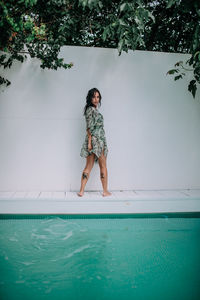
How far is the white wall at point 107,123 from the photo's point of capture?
4172mm

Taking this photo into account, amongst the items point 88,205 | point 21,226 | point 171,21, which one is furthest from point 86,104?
point 171,21

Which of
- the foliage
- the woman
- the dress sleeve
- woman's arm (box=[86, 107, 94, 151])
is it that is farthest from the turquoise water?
the foliage

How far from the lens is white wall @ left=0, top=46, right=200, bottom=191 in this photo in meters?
4.17

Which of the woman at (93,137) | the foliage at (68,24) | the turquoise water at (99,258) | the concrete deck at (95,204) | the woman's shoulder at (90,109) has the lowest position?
the turquoise water at (99,258)

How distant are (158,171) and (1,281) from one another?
9.53 feet

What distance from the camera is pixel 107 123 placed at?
4348mm

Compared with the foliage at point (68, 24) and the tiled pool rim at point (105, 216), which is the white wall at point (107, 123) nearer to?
the foliage at point (68, 24)

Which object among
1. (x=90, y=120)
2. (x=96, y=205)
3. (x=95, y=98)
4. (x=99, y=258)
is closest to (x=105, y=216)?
(x=96, y=205)

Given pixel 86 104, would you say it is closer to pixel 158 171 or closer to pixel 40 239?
pixel 158 171

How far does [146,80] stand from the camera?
4.41m

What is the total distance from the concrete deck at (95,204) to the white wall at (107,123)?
58 centimetres

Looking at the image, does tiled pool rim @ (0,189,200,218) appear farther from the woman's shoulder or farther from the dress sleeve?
the woman's shoulder

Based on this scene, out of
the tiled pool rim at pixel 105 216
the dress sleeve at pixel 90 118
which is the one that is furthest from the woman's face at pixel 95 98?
the tiled pool rim at pixel 105 216

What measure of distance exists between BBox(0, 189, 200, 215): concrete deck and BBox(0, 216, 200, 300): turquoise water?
113mm
